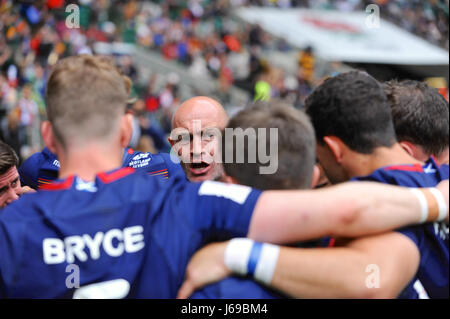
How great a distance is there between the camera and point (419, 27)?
23578mm

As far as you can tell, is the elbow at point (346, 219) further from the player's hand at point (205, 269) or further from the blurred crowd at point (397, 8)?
the blurred crowd at point (397, 8)

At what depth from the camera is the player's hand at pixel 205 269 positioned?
1.88 meters

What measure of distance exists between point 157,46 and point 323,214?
805 inches

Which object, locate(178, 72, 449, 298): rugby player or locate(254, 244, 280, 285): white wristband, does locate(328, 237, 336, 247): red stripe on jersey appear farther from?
locate(254, 244, 280, 285): white wristband

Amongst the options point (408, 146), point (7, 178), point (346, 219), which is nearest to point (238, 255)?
point (346, 219)

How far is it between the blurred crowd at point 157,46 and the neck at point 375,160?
34.2ft

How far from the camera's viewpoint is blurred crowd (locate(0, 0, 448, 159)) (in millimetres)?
13305

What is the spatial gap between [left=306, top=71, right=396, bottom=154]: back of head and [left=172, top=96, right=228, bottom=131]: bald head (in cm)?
134

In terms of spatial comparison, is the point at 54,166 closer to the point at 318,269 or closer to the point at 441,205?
the point at 318,269

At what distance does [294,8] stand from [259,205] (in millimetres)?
24476

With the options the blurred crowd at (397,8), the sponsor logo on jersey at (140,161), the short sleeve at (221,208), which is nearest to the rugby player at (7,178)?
the sponsor logo on jersey at (140,161)

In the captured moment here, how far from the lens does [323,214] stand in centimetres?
188
